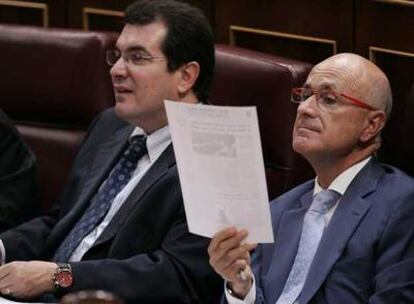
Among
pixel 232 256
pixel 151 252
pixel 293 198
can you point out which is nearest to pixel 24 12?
pixel 151 252

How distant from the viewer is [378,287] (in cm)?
235

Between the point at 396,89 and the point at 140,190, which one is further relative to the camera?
the point at 396,89

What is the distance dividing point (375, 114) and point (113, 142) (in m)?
0.75

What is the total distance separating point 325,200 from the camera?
8.21 feet

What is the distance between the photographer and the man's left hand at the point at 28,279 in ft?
8.59

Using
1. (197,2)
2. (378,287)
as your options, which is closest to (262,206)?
(378,287)

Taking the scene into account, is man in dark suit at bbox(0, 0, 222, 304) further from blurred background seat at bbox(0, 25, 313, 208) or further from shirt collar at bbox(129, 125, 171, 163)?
blurred background seat at bbox(0, 25, 313, 208)

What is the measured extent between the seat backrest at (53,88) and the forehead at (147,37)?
46 cm

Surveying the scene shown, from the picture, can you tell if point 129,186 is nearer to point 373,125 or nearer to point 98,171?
point 98,171

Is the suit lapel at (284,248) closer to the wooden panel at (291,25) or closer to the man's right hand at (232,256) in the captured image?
the man's right hand at (232,256)

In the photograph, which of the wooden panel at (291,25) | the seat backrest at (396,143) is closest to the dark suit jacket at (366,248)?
the seat backrest at (396,143)

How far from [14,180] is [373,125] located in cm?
104

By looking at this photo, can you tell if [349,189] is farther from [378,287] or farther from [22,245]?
[22,245]

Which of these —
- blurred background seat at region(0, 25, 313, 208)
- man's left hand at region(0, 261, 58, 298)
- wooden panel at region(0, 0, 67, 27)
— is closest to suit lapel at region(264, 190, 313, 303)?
Result: man's left hand at region(0, 261, 58, 298)
